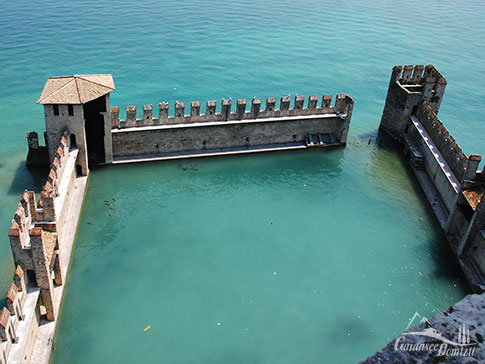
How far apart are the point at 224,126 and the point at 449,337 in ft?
84.1

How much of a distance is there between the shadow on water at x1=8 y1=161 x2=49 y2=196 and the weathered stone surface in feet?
80.6

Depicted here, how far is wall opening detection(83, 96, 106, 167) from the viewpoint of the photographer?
85.3 feet

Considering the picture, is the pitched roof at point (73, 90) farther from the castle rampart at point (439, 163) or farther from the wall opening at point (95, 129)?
the castle rampart at point (439, 163)

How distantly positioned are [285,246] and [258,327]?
4.98 meters

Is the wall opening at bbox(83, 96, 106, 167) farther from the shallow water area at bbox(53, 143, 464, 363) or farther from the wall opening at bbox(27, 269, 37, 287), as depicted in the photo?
the wall opening at bbox(27, 269, 37, 287)

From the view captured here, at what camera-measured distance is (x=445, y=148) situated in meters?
26.9

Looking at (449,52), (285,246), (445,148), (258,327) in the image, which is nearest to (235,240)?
(285,246)

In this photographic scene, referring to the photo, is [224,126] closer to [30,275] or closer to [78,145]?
[78,145]

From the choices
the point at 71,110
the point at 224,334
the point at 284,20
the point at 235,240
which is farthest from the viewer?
the point at 284,20

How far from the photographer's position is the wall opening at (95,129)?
26.0 meters

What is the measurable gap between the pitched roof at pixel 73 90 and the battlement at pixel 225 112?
2.37 metres

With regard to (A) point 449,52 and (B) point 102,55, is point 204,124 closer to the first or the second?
(B) point 102,55

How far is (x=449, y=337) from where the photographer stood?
381 centimetres

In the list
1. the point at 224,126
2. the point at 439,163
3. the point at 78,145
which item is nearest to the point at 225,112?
the point at 224,126
